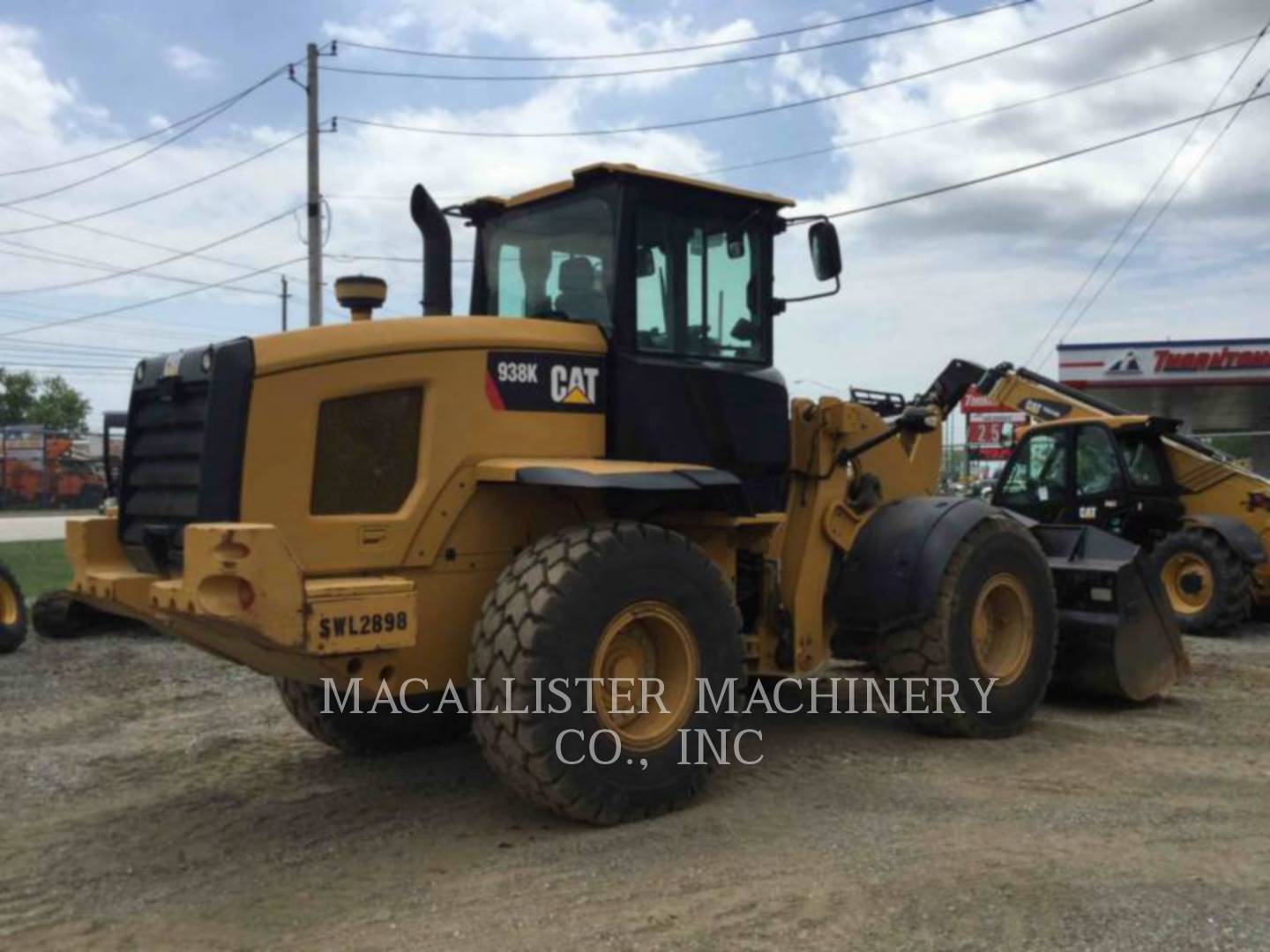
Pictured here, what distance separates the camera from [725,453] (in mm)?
5832

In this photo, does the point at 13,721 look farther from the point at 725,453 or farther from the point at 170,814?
the point at 725,453

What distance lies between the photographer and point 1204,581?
11.3m

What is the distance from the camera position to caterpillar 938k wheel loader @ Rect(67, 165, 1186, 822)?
4539mm

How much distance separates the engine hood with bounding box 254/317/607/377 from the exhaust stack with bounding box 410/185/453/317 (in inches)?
27.4

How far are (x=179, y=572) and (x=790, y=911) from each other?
2635 mm

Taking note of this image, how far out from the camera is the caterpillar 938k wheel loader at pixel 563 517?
179 inches

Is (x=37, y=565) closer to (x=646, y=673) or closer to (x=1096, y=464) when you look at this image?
(x=1096, y=464)

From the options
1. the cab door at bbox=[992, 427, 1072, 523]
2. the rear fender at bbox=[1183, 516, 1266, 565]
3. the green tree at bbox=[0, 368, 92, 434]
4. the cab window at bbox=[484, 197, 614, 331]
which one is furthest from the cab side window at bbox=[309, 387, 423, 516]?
the green tree at bbox=[0, 368, 92, 434]

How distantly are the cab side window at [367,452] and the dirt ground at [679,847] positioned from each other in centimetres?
139

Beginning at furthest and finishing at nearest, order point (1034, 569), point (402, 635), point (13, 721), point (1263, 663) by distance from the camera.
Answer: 1. point (1263, 663)
2. point (13, 721)
3. point (1034, 569)
4. point (402, 635)

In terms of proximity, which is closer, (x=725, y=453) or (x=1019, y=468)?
(x=725, y=453)

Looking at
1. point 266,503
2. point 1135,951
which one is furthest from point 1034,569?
point 266,503

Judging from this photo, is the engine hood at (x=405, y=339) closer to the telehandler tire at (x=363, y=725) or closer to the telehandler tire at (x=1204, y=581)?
Answer: the telehandler tire at (x=363, y=725)

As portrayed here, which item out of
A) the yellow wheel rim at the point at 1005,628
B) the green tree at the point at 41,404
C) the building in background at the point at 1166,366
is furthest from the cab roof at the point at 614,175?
the green tree at the point at 41,404
